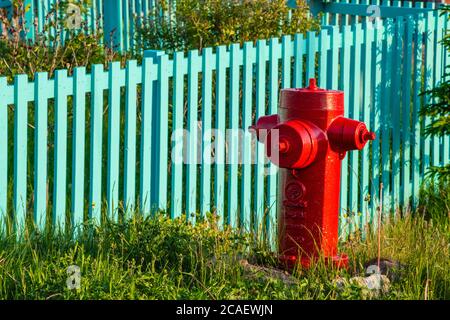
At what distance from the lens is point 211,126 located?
698 centimetres

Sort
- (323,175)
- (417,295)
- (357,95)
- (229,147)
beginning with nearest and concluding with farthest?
(417,295)
(323,175)
(229,147)
(357,95)

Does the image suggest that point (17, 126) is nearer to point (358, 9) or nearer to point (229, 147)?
point (229, 147)

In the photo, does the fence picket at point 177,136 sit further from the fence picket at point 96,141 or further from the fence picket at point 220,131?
the fence picket at point 96,141

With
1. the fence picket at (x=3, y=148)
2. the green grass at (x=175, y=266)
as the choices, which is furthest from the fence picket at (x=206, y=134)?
the fence picket at (x=3, y=148)

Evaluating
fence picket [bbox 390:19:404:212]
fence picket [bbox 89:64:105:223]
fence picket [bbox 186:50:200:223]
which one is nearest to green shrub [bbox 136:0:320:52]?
fence picket [bbox 390:19:404:212]

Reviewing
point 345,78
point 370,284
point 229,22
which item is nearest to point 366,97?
point 345,78

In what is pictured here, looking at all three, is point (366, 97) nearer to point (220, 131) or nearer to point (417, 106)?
point (417, 106)

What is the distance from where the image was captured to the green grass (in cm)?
507

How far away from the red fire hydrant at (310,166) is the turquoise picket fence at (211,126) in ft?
2.16

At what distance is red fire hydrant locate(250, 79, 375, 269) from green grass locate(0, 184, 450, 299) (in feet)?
0.50

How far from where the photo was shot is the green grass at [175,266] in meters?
5.07
